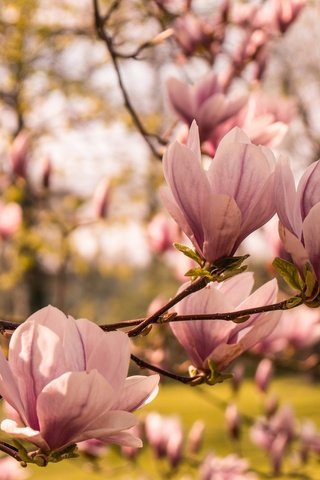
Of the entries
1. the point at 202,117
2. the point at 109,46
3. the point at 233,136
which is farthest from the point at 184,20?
the point at 233,136

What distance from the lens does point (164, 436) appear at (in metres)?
2.19

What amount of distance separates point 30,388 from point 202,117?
594 millimetres

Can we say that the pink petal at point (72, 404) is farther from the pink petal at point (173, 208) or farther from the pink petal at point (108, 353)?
the pink petal at point (173, 208)

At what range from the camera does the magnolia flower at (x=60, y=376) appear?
0.58 metres

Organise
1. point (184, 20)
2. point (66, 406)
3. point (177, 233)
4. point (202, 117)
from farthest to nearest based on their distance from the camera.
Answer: point (184, 20) < point (177, 233) < point (202, 117) < point (66, 406)

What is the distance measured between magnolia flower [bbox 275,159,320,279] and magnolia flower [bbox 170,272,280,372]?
0.09 metres

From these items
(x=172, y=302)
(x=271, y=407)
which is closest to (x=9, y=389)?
(x=172, y=302)

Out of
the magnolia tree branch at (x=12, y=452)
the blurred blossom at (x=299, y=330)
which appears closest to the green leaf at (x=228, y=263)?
the magnolia tree branch at (x=12, y=452)

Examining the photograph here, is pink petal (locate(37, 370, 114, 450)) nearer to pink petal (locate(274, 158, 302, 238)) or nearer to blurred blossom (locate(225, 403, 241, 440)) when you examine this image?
pink petal (locate(274, 158, 302, 238))

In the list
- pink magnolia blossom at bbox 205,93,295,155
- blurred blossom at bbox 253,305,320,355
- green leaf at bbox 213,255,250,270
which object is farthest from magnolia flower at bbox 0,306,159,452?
blurred blossom at bbox 253,305,320,355

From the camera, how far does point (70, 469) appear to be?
6.93 m

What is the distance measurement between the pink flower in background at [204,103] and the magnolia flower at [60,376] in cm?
55

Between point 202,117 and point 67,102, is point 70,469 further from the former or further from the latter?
point 202,117

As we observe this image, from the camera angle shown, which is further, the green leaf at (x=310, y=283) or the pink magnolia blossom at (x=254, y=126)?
the pink magnolia blossom at (x=254, y=126)
